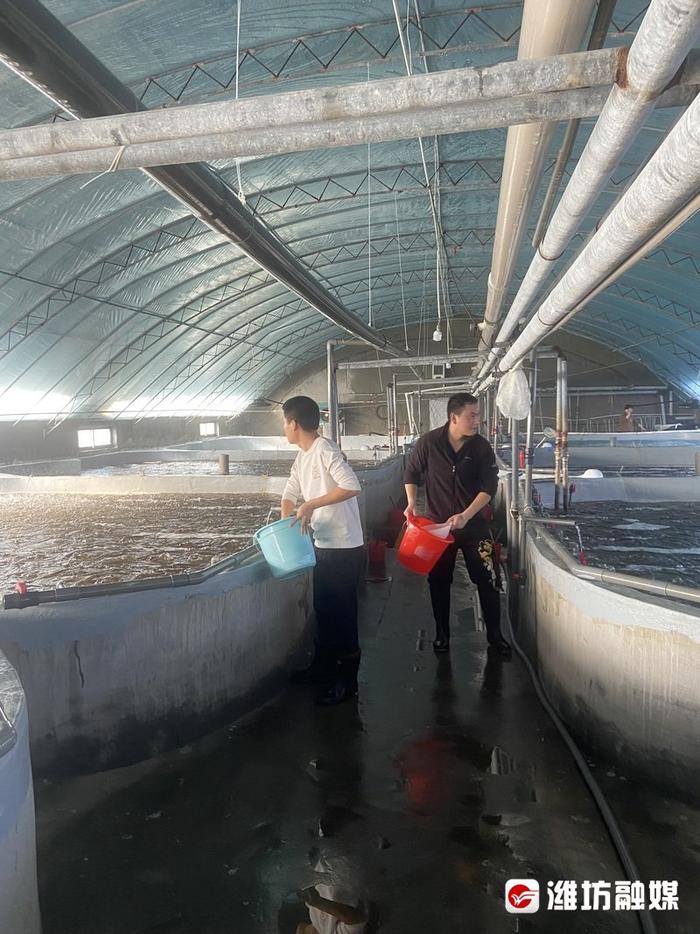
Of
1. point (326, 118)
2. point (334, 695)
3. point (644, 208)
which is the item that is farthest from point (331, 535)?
point (644, 208)

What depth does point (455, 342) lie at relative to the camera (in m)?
30.7

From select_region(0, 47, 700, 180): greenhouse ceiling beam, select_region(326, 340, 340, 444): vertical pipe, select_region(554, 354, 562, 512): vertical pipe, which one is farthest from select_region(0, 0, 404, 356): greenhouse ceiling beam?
select_region(326, 340, 340, 444): vertical pipe

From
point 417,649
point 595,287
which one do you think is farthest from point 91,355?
point 595,287

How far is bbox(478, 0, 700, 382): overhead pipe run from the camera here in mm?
1656

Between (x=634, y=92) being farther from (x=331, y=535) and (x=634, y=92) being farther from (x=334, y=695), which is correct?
(x=334, y=695)

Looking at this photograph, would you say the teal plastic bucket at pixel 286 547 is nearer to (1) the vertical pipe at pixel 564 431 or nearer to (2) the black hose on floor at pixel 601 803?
(2) the black hose on floor at pixel 601 803

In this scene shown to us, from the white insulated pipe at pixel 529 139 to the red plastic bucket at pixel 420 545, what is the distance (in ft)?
7.55

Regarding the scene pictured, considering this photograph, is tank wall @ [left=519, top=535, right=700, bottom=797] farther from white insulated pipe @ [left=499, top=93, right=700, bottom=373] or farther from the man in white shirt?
white insulated pipe @ [left=499, top=93, right=700, bottom=373]

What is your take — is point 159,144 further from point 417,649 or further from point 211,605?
point 417,649

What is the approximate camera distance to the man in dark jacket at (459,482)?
4391mm

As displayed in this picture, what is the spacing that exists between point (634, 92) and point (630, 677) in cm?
253

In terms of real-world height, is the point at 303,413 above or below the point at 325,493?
above

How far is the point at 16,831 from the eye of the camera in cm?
171

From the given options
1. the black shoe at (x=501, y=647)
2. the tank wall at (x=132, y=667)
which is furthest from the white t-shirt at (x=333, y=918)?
the black shoe at (x=501, y=647)
